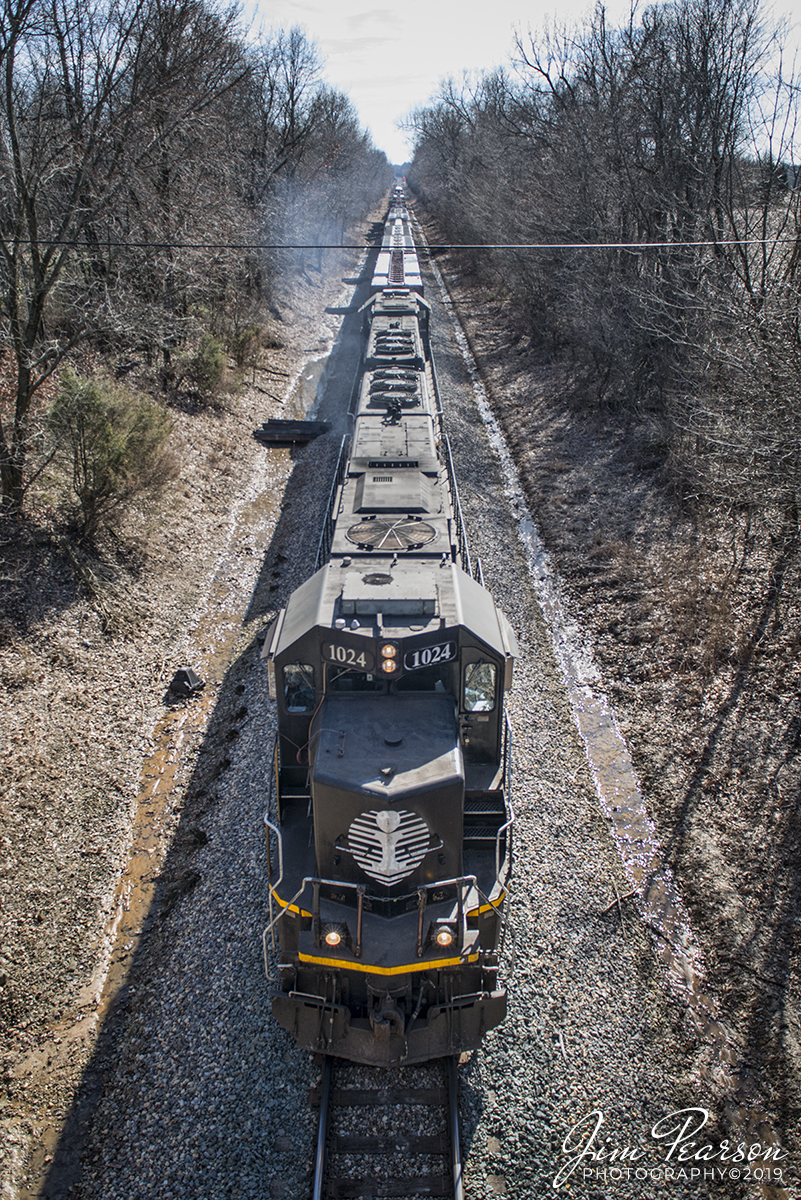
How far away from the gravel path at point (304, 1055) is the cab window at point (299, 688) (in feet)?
8.48

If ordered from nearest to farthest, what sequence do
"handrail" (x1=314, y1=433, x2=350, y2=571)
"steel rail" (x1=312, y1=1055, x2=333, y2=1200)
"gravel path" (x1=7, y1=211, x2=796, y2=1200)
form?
"steel rail" (x1=312, y1=1055, x2=333, y2=1200)
"gravel path" (x1=7, y1=211, x2=796, y2=1200)
"handrail" (x1=314, y1=433, x2=350, y2=571)

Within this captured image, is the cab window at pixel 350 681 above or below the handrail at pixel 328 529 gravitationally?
below

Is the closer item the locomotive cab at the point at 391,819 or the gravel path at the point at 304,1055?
the gravel path at the point at 304,1055

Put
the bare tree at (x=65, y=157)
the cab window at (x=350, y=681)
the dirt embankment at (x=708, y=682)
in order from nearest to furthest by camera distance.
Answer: the cab window at (x=350, y=681) < the dirt embankment at (x=708, y=682) < the bare tree at (x=65, y=157)

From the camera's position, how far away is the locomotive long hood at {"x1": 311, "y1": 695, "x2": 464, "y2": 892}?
687 cm

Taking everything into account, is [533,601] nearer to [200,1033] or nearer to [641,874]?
[641,874]

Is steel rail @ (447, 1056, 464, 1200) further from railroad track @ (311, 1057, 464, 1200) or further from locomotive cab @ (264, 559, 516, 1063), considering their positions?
locomotive cab @ (264, 559, 516, 1063)

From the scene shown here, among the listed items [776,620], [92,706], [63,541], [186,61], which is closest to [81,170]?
[63,541]

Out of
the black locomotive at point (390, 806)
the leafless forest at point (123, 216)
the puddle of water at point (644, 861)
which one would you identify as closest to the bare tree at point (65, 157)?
the leafless forest at point (123, 216)

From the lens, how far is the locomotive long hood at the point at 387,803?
271 inches

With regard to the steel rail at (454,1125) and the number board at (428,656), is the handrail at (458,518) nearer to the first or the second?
the number board at (428,656)

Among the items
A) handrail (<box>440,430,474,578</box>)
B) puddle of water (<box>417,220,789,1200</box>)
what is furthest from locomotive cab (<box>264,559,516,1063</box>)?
puddle of water (<box>417,220,789,1200</box>)

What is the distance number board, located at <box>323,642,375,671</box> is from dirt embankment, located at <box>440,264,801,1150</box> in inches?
213

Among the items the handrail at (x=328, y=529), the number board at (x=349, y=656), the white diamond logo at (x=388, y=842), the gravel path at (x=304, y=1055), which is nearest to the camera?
the gravel path at (x=304, y=1055)
